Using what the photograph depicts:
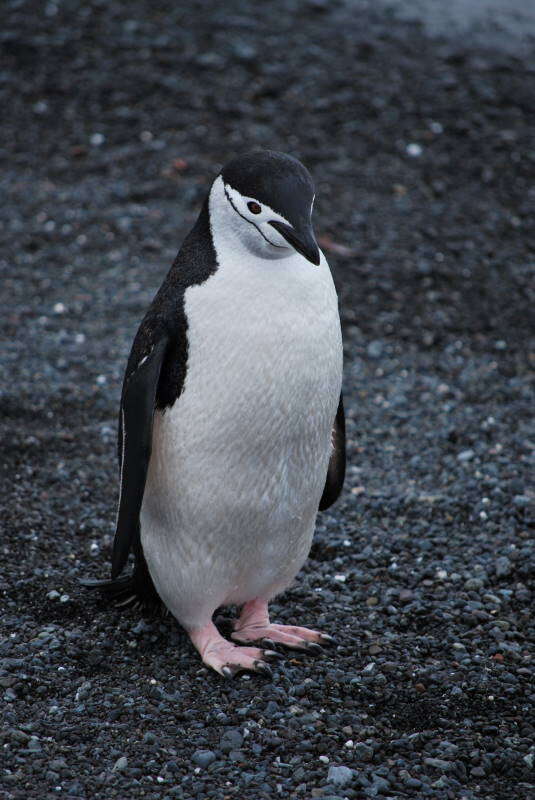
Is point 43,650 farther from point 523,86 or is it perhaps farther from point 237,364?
point 523,86

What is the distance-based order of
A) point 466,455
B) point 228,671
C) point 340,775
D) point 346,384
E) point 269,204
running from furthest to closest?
point 346,384
point 466,455
point 228,671
point 269,204
point 340,775

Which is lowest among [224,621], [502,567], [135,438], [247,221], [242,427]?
[224,621]

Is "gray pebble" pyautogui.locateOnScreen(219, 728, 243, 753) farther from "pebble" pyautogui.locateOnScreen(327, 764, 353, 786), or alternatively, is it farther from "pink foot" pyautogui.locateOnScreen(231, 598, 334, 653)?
"pink foot" pyautogui.locateOnScreen(231, 598, 334, 653)

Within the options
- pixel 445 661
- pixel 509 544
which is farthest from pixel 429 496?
pixel 445 661

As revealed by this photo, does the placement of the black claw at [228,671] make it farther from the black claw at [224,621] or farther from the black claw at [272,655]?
the black claw at [224,621]

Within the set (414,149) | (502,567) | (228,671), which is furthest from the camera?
(414,149)

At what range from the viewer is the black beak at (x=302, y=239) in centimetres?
277

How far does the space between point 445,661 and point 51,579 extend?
1353mm

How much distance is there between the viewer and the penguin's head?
9.27 ft

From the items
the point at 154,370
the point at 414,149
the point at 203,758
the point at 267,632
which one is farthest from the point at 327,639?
the point at 414,149

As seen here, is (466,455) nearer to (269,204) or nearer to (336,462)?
(336,462)

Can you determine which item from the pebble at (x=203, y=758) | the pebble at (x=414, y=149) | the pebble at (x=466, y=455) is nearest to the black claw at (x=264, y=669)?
the pebble at (x=203, y=758)

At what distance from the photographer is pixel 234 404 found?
2.99m

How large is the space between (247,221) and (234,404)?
1.66 feet
